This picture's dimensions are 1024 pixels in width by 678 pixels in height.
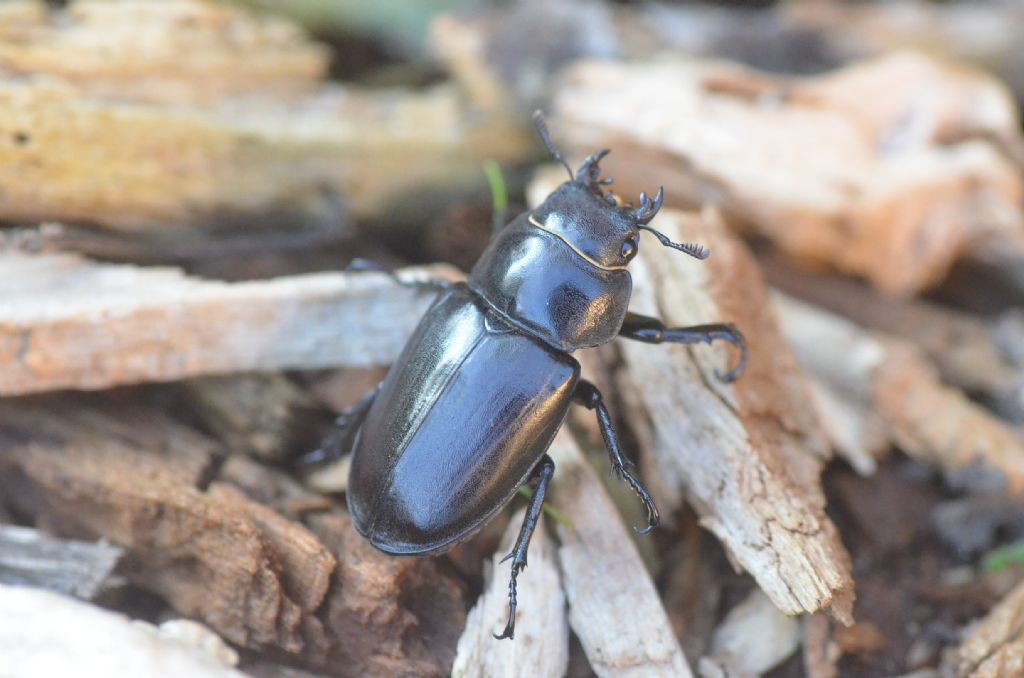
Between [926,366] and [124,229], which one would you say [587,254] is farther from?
[124,229]

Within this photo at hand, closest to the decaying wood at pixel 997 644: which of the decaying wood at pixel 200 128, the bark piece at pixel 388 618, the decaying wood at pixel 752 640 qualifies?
the decaying wood at pixel 752 640

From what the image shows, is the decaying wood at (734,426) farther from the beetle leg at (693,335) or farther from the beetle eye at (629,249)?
the beetle eye at (629,249)

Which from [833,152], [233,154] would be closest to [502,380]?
[233,154]

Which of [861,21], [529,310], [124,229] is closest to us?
[529,310]

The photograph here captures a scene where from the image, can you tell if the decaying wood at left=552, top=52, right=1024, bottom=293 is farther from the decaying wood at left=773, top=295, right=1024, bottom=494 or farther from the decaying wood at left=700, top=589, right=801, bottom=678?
the decaying wood at left=700, top=589, right=801, bottom=678

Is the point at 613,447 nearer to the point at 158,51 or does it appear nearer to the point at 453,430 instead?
the point at 453,430

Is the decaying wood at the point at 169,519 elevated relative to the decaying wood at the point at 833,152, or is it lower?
lower

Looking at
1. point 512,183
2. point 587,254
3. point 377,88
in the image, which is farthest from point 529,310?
point 377,88
